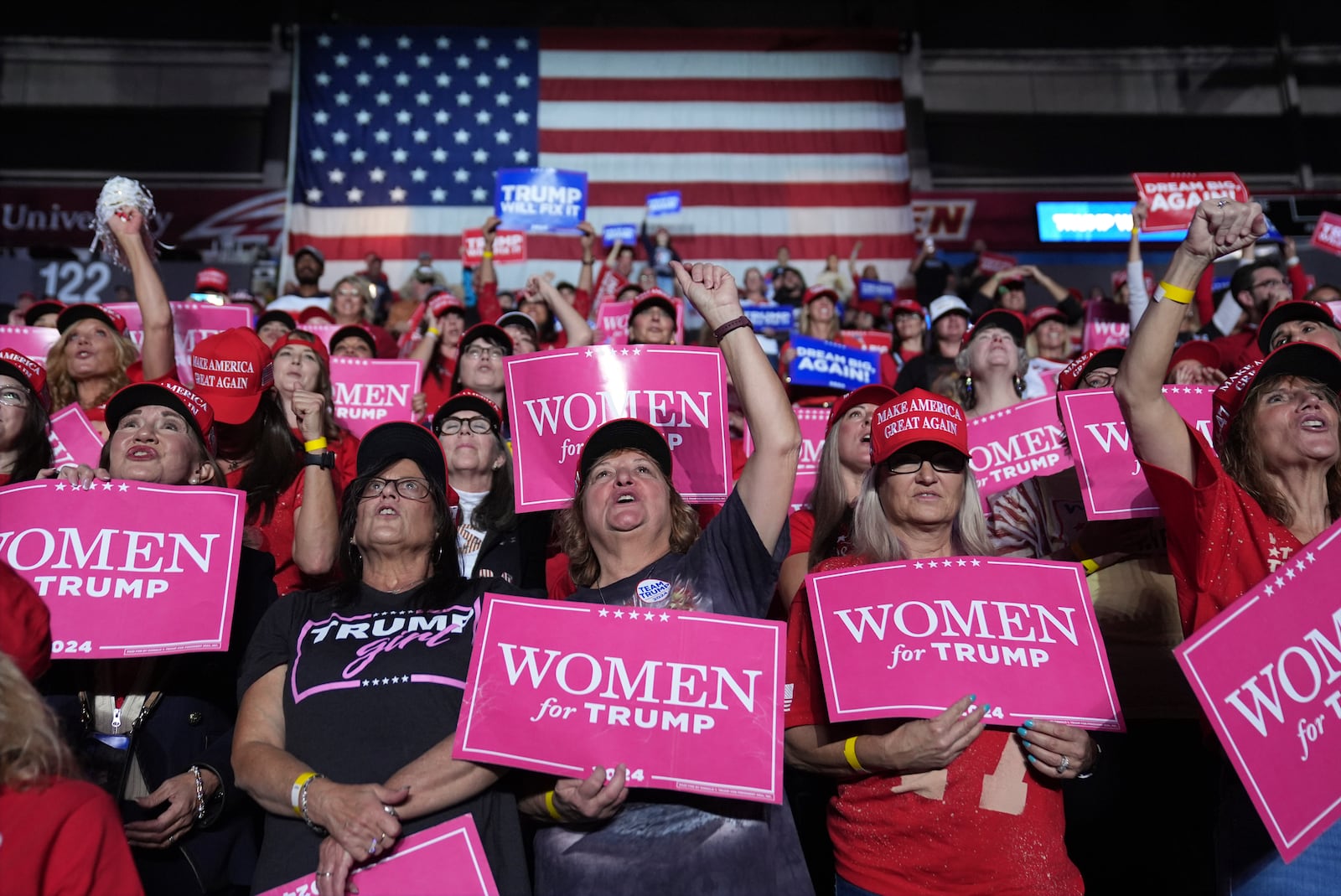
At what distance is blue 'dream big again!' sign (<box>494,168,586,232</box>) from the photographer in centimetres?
1009

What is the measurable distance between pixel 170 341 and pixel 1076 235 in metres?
14.7

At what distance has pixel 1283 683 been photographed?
246 cm

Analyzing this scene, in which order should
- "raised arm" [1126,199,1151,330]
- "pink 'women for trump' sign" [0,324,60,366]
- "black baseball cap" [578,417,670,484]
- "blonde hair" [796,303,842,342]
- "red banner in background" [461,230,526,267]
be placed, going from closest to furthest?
"black baseball cap" [578,417,670,484] < "pink 'women for trump' sign" [0,324,60,366] < "raised arm" [1126,199,1151,330] < "blonde hair" [796,303,842,342] < "red banner in background" [461,230,526,267]

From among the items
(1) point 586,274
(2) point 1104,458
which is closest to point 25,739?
(2) point 1104,458

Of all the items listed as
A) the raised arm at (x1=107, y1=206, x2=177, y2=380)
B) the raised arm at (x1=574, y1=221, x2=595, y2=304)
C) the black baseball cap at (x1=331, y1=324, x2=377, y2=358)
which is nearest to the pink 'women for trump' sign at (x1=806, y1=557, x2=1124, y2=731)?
the raised arm at (x1=107, y1=206, x2=177, y2=380)

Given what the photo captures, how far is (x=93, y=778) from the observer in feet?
9.30

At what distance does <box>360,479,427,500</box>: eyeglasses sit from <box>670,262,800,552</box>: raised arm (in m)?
1.00

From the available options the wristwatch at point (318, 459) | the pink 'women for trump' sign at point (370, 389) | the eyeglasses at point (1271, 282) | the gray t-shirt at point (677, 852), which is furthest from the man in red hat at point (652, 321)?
the eyeglasses at point (1271, 282)

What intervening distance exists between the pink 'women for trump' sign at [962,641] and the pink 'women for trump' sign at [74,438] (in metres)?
2.99

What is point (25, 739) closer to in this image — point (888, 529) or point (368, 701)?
point (368, 701)

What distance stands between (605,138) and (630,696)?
1450cm

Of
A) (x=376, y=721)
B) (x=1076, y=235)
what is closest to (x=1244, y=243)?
(x=376, y=721)

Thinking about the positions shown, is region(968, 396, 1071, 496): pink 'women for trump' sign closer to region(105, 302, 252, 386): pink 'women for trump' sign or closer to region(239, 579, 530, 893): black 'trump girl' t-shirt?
region(239, 579, 530, 893): black 'trump girl' t-shirt

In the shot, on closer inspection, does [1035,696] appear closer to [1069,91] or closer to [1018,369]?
[1018,369]
